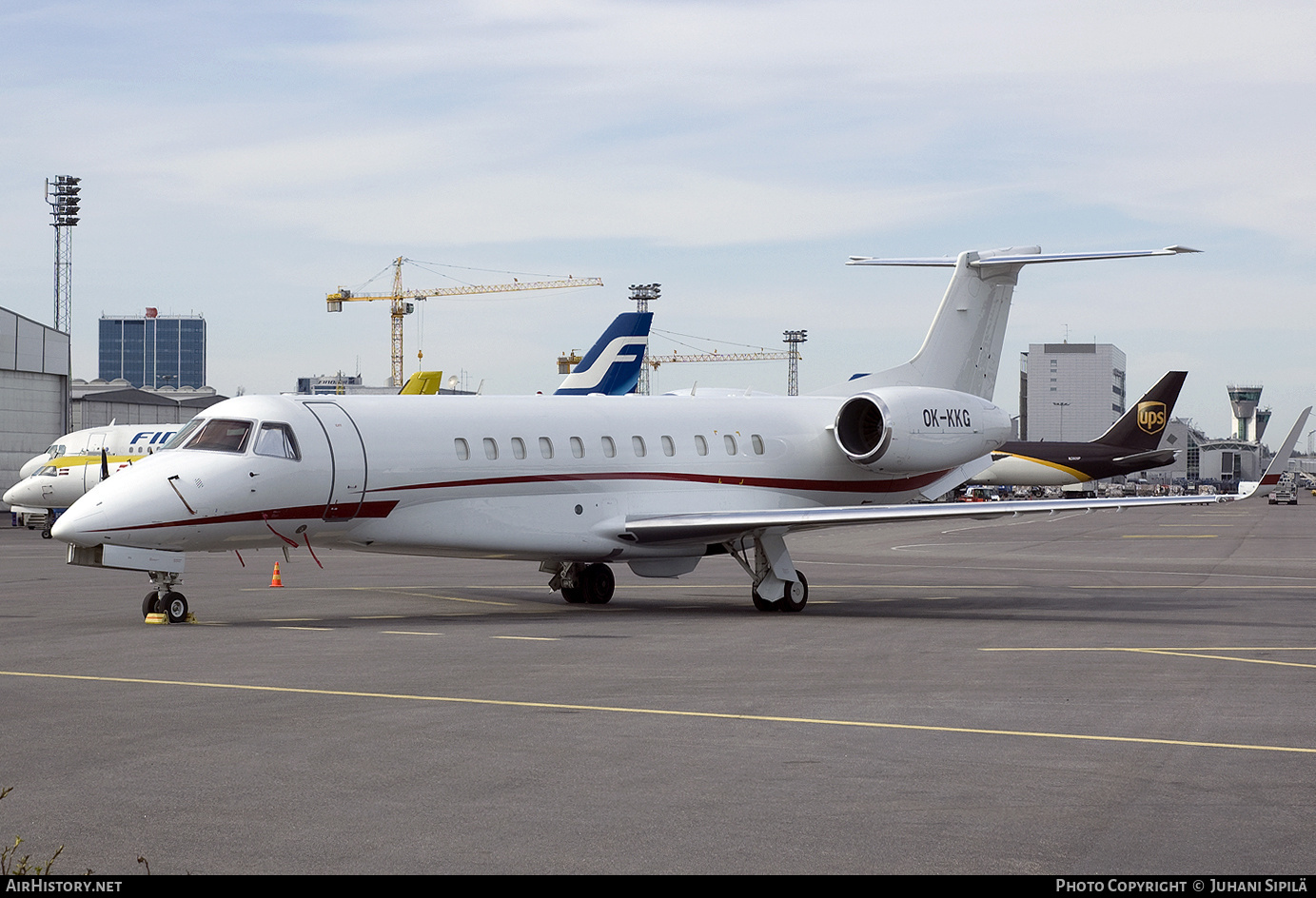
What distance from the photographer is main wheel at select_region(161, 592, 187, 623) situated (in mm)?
18859

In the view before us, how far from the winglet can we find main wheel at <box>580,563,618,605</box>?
10.1m

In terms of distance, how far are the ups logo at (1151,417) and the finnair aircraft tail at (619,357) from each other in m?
26.6

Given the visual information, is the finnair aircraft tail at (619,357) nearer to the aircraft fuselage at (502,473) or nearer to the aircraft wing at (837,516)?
the aircraft fuselage at (502,473)

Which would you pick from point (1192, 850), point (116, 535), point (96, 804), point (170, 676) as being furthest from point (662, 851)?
point (116, 535)

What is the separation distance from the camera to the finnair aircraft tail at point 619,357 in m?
55.1

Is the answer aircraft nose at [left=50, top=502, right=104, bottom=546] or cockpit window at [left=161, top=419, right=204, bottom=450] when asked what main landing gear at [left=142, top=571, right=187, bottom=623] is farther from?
cockpit window at [left=161, top=419, right=204, bottom=450]

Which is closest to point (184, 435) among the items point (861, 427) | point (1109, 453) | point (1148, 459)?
point (861, 427)

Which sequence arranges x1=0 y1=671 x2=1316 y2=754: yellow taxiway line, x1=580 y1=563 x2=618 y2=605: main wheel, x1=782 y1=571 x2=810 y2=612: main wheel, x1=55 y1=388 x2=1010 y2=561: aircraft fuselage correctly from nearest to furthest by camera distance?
x1=0 y1=671 x2=1316 y2=754: yellow taxiway line → x1=55 y1=388 x2=1010 y2=561: aircraft fuselage → x1=782 y1=571 x2=810 y2=612: main wheel → x1=580 y1=563 x2=618 y2=605: main wheel

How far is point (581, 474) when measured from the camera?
2183 cm

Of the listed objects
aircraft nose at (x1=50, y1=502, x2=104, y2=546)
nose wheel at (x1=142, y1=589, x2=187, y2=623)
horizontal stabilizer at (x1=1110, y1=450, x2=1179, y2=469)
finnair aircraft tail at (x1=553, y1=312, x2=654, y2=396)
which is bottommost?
nose wheel at (x1=142, y1=589, x2=187, y2=623)

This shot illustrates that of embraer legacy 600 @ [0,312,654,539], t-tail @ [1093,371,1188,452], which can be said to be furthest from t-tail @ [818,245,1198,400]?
t-tail @ [1093,371,1188,452]

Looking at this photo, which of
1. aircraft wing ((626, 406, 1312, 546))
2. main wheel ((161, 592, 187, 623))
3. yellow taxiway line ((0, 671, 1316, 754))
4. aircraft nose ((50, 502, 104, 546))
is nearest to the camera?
yellow taxiway line ((0, 671, 1316, 754))

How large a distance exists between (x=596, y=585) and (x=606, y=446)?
2.76 meters

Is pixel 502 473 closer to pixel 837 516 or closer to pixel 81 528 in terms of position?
pixel 837 516
